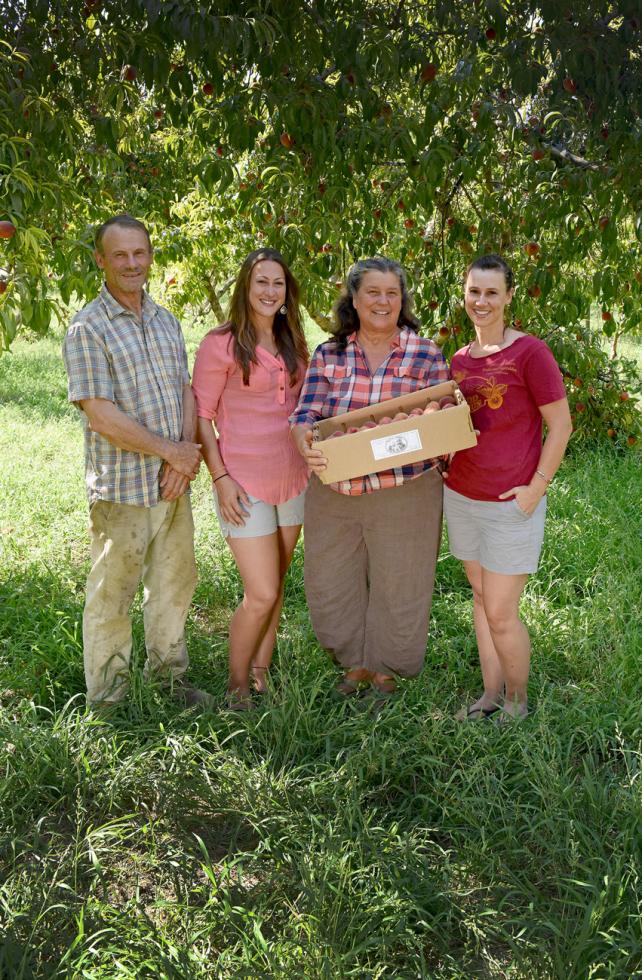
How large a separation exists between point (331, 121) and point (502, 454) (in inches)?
51.9

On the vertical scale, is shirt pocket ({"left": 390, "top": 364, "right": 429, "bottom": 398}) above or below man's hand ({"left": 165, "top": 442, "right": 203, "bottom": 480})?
above

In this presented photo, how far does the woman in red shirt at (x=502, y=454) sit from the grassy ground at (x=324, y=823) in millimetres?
360

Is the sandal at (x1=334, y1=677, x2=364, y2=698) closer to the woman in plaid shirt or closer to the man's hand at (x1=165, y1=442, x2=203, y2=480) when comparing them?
the woman in plaid shirt

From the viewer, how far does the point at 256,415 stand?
2.92m

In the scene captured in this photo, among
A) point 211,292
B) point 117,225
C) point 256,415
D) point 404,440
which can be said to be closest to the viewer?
point 404,440

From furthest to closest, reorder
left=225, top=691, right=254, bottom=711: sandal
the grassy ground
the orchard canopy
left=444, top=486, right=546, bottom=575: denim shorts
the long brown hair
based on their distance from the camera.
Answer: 1. left=225, top=691, right=254, bottom=711: sandal
2. the long brown hair
3. left=444, top=486, right=546, bottom=575: denim shorts
4. the orchard canopy
5. the grassy ground

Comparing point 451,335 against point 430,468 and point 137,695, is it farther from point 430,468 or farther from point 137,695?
point 137,695

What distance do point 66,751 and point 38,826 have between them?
1.02ft

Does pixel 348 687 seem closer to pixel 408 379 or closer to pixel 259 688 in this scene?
pixel 259 688

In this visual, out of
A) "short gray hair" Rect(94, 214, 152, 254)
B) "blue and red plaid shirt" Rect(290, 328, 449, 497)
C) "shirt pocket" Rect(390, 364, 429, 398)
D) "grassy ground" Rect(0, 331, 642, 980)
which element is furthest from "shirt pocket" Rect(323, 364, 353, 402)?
"grassy ground" Rect(0, 331, 642, 980)

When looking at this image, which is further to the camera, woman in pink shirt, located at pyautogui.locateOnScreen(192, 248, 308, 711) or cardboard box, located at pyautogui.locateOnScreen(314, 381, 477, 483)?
woman in pink shirt, located at pyautogui.locateOnScreen(192, 248, 308, 711)

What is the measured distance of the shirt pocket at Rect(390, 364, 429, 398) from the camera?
279 cm

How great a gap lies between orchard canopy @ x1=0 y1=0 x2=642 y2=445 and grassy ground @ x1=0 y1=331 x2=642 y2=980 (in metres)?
1.36

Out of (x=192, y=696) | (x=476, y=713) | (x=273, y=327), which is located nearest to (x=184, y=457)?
(x=273, y=327)
